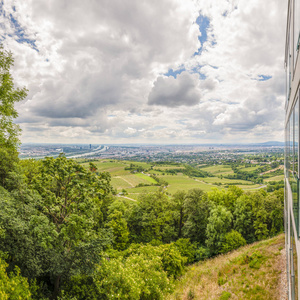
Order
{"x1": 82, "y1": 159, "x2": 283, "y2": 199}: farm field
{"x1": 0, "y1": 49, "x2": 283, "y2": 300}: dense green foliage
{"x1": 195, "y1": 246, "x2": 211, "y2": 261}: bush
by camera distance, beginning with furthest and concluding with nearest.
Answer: {"x1": 82, "y1": 159, "x2": 283, "y2": 199}: farm field
{"x1": 195, "y1": 246, "x2": 211, "y2": 261}: bush
{"x1": 0, "y1": 49, "x2": 283, "y2": 300}: dense green foliage

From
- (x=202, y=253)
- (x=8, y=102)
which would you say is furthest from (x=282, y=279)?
(x=8, y=102)

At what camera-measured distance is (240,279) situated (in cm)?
1389

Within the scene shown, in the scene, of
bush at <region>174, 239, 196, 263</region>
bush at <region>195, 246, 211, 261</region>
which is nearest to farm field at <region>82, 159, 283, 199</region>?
bush at <region>174, 239, 196, 263</region>

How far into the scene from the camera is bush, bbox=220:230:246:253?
872 inches

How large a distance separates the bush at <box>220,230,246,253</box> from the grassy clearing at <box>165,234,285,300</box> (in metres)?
4.88

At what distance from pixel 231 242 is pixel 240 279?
8988 mm

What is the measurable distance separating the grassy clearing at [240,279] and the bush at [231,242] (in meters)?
4.88

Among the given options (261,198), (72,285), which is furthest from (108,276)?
(261,198)

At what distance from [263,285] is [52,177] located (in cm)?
1539

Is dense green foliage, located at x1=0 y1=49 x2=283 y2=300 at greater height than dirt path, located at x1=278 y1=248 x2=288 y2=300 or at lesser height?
greater

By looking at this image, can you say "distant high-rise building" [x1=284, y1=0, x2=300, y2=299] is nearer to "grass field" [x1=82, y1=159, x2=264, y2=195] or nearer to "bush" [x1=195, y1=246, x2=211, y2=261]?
"bush" [x1=195, y1=246, x2=211, y2=261]

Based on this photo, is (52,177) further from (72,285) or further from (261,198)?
(261,198)

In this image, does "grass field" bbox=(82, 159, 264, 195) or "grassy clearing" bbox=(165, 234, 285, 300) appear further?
"grass field" bbox=(82, 159, 264, 195)

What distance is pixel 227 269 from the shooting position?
15984mm
